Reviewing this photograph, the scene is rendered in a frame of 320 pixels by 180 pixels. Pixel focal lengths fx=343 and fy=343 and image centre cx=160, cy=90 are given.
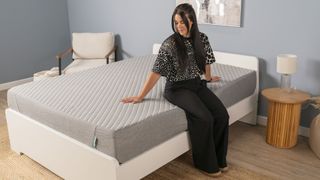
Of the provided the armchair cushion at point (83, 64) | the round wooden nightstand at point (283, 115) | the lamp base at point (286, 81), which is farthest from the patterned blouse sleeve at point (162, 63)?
the armchair cushion at point (83, 64)

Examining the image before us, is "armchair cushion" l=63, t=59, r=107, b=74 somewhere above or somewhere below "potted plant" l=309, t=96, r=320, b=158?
above

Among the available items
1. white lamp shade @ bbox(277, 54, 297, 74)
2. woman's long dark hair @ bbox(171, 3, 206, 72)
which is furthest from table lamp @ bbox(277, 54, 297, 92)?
woman's long dark hair @ bbox(171, 3, 206, 72)

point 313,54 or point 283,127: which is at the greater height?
point 313,54

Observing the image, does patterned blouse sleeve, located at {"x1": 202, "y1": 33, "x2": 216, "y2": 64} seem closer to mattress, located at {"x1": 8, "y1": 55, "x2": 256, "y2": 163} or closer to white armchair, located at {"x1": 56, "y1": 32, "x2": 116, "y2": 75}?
mattress, located at {"x1": 8, "y1": 55, "x2": 256, "y2": 163}

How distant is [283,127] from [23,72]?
12.2 feet

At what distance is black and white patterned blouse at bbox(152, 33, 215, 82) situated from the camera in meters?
2.56

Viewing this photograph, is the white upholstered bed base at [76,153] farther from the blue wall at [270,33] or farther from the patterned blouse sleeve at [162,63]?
the blue wall at [270,33]

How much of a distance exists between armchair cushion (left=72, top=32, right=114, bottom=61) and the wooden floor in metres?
1.80

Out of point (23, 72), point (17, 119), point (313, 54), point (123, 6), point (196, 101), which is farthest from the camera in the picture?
point (23, 72)

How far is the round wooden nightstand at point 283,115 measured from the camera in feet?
9.56

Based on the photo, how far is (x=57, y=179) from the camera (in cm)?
266

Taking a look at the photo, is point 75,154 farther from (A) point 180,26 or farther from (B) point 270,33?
(B) point 270,33

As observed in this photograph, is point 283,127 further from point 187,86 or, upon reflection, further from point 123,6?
point 123,6

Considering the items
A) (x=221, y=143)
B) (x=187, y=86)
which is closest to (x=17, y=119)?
(x=187, y=86)
